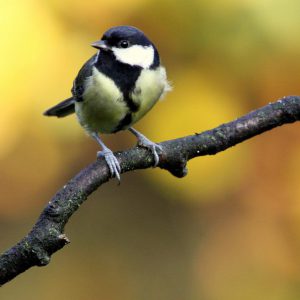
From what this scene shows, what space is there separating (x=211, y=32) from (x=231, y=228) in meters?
0.84

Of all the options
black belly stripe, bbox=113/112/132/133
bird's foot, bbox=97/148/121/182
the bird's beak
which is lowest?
bird's foot, bbox=97/148/121/182

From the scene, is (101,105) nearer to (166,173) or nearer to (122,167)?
(122,167)

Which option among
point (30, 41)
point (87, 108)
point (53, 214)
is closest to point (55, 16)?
point (30, 41)

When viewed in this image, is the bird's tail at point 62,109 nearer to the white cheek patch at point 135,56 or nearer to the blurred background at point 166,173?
the blurred background at point 166,173

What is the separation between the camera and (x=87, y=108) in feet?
8.07

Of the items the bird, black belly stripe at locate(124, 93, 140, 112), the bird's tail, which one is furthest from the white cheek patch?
the bird's tail

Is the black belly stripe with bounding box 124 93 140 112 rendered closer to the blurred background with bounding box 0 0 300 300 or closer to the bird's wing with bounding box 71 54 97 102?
the bird's wing with bounding box 71 54 97 102

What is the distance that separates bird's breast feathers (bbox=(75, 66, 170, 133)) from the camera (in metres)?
2.30

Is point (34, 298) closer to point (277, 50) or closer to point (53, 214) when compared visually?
point (277, 50)

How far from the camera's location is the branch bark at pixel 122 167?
141 centimetres

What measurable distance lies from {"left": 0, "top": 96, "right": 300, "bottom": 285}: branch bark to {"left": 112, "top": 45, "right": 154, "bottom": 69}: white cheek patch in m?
0.52

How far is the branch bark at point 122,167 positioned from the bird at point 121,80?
463 mm

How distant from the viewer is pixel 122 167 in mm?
1782

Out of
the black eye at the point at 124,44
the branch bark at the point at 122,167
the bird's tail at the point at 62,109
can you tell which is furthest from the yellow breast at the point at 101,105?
the branch bark at the point at 122,167
